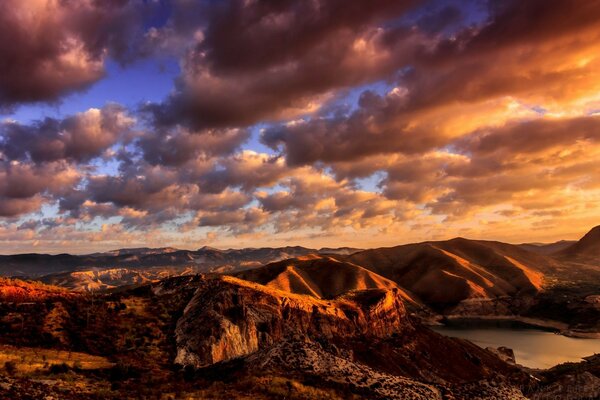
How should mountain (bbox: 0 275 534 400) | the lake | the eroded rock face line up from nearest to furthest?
mountain (bbox: 0 275 534 400) < the eroded rock face < the lake

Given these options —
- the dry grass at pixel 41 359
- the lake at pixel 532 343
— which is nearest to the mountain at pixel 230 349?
the dry grass at pixel 41 359

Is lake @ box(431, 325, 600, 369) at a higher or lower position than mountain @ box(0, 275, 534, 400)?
lower

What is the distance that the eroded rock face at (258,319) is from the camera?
5644cm

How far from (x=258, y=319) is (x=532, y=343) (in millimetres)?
134847

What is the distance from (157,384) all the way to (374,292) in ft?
220

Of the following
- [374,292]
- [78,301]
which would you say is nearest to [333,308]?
[374,292]

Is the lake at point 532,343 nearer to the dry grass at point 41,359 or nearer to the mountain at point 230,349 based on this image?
the mountain at point 230,349

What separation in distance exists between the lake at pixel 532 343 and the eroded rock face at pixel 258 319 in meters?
64.8

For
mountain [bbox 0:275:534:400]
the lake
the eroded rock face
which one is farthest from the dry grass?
the lake

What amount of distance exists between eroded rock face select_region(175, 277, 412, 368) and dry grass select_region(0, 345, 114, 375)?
11.9 m

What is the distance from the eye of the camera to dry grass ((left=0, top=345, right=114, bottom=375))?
112 feet

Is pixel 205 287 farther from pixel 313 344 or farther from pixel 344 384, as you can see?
pixel 344 384

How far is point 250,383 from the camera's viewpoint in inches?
1417

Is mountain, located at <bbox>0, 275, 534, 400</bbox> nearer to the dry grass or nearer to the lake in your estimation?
the dry grass
